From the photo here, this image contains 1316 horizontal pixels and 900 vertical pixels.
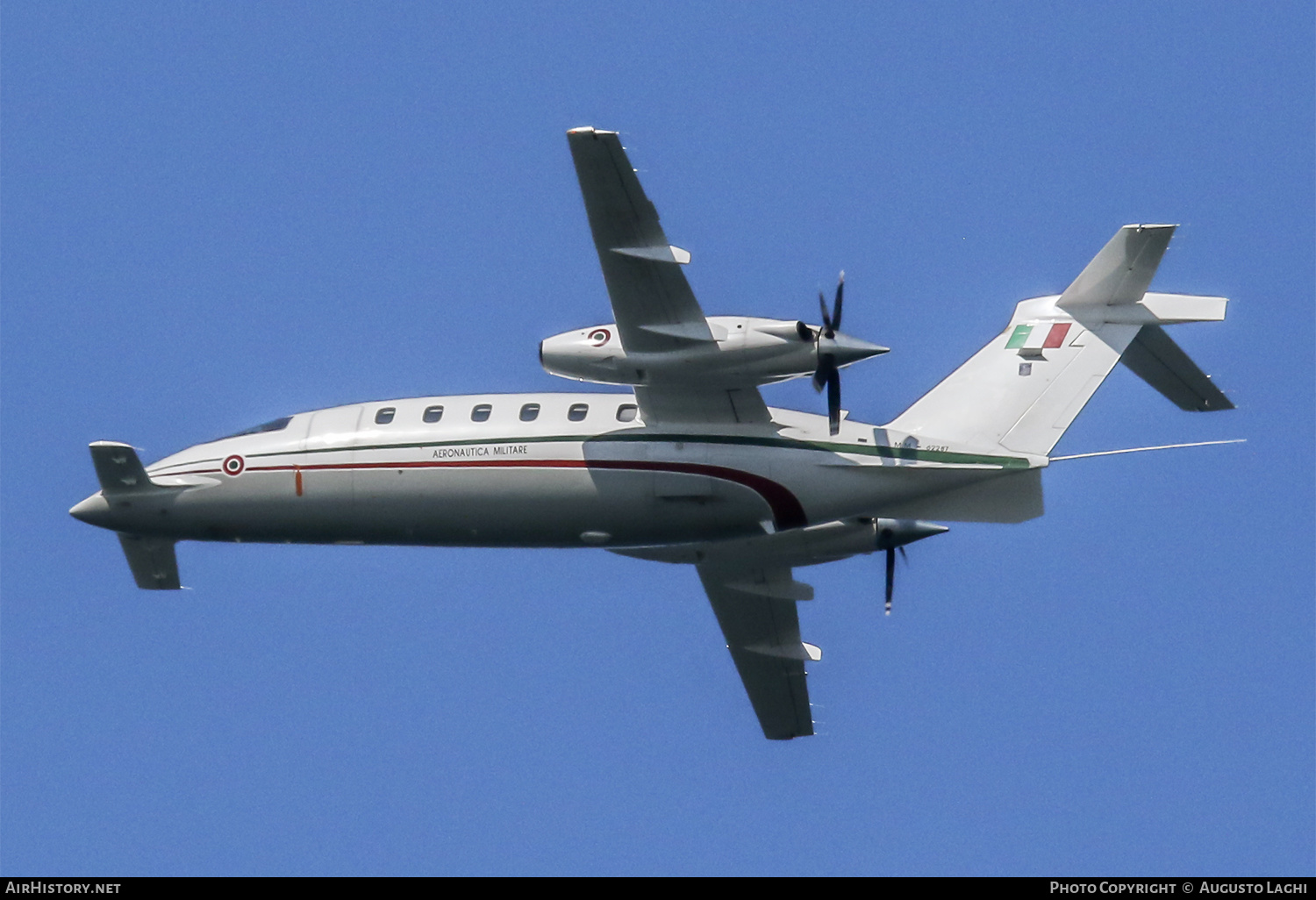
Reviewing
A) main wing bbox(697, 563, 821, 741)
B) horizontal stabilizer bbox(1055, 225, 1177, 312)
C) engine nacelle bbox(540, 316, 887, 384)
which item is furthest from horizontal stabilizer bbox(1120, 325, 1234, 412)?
main wing bbox(697, 563, 821, 741)

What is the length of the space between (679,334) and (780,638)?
9518 mm

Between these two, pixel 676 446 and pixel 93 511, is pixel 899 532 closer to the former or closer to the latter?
pixel 676 446

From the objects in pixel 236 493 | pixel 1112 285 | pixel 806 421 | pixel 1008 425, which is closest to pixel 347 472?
pixel 236 493

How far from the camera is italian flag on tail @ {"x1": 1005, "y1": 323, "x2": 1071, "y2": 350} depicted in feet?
126

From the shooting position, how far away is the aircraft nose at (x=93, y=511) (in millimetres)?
39781

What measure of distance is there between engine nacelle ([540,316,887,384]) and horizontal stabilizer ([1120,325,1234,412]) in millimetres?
6255

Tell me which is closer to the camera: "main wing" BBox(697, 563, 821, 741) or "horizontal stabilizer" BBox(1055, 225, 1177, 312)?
"horizontal stabilizer" BBox(1055, 225, 1177, 312)

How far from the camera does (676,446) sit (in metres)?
37.2

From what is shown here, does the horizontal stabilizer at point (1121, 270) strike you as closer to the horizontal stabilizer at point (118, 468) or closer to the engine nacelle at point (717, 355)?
the engine nacelle at point (717, 355)

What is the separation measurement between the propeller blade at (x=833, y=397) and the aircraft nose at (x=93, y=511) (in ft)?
47.2

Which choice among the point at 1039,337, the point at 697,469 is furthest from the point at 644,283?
the point at 1039,337

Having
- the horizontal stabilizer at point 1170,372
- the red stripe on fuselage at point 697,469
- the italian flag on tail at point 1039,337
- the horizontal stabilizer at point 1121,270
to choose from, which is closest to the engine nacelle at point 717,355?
the red stripe on fuselage at point 697,469

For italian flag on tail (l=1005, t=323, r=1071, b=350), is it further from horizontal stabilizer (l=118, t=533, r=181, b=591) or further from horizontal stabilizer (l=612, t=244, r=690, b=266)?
horizontal stabilizer (l=118, t=533, r=181, b=591)

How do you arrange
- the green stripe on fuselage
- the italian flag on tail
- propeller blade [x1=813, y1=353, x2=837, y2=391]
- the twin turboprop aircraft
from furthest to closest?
the italian flag on tail → the green stripe on fuselage → the twin turboprop aircraft → propeller blade [x1=813, y1=353, x2=837, y2=391]
